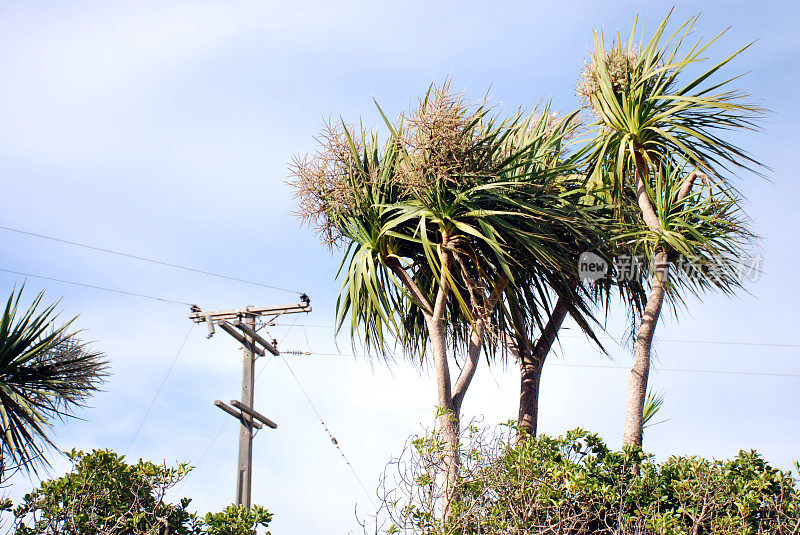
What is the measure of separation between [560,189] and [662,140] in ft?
4.21

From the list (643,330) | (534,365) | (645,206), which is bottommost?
(534,365)

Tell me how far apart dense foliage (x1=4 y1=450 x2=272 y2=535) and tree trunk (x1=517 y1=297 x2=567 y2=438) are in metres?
3.30

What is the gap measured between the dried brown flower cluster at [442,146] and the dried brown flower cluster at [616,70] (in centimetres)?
217

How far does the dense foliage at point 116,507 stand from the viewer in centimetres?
614

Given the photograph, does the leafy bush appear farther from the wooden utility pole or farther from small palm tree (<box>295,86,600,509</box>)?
the wooden utility pole

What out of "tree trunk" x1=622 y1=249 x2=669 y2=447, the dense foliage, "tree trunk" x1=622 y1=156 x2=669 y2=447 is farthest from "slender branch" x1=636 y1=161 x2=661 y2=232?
the dense foliage

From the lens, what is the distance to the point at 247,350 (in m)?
11.9

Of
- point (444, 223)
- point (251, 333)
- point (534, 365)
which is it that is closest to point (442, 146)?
point (444, 223)

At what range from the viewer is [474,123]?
24.5 ft

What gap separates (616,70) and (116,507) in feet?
22.5

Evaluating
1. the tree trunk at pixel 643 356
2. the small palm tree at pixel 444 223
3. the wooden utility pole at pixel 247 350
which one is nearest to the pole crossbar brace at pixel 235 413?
the wooden utility pole at pixel 247 350

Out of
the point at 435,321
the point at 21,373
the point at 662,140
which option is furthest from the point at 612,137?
the point at 21,373

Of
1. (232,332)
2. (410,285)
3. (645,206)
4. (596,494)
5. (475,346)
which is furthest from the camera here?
(232,332)

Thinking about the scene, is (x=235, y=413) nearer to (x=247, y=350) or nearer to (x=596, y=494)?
(x=247, y=350)
